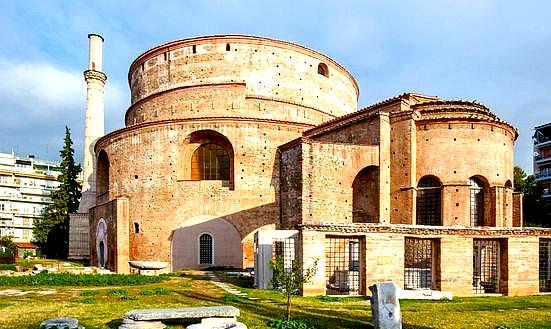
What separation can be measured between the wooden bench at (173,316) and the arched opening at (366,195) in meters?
11.2

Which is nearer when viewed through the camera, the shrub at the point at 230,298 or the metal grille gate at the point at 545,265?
the shrub at the point at 230,298

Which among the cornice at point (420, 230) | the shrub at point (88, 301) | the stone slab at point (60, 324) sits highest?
the cornice at point (420, 230)

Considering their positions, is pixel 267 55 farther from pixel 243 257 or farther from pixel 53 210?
pixel 53 210

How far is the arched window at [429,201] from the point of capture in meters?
18.1

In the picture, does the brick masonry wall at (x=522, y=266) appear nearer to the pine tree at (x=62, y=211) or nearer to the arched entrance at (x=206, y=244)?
the arched entrance at (x=206, y=244)

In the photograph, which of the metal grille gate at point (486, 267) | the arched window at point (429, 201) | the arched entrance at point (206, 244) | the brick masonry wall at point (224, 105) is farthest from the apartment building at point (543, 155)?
the arched entrance at point (206, 244)

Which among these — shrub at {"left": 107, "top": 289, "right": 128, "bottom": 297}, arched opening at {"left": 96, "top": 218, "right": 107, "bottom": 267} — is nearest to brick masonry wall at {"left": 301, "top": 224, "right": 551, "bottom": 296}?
shrub at {"left": 107, "top": 289, "right": 128, "bottom": 297}

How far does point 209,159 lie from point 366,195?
340 inches

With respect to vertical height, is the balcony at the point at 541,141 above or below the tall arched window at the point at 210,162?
above

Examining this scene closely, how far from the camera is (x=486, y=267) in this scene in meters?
16.5

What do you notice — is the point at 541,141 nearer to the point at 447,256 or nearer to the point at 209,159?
the point at 209,159

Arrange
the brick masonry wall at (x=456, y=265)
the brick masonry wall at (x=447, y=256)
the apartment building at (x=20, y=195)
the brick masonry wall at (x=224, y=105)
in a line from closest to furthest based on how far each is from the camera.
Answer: the brick masonry wall at (x=447, y=256), the brick masonry wall at (x=456, y=265), the brick masonry wall at (x=224, y=105), the apartment building at (x=20, y=195)

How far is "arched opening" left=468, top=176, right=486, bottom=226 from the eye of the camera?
1822 centimetres

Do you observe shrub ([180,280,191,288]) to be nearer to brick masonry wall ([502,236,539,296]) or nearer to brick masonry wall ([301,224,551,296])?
brick masonry wall ([301,224,551,296])
